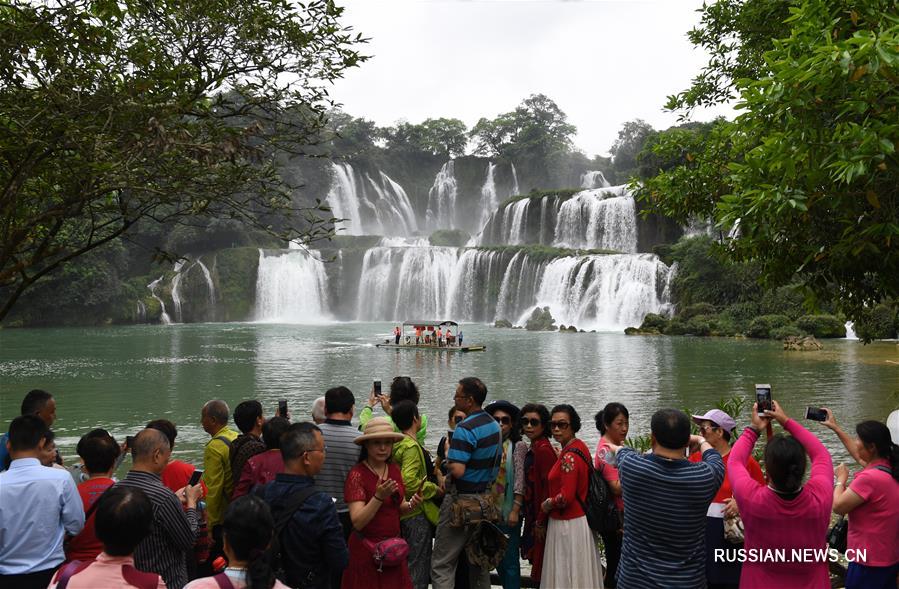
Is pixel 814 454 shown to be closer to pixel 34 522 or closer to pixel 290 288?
pixel 34 522

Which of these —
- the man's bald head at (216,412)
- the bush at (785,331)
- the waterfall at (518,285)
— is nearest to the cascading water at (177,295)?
the waterfall at (518,285)

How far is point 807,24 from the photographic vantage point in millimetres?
4547

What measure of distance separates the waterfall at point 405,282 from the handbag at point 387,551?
41709 mm

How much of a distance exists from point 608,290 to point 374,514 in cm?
3397

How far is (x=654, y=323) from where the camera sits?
108ft

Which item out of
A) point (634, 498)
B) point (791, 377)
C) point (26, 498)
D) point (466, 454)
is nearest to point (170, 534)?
point (26, 498)

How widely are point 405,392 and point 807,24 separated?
11.3 ft

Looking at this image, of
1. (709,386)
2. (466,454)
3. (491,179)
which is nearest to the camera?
(466,454)

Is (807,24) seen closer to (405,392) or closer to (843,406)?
(405,392)

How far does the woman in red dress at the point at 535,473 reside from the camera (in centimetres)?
420

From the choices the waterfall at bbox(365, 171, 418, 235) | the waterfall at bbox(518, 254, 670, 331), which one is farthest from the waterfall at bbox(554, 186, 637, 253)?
the waterfall at bbox(365, 171, 418, 235)

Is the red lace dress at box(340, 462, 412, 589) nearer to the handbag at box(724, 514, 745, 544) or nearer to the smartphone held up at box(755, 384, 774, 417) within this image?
the handbag at box(724, 514, 745, 544)

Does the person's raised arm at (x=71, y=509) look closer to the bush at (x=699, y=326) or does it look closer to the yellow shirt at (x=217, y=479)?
the yellow shirt at (x=217, y=479)

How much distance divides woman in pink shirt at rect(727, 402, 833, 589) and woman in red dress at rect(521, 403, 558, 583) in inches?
52.4
